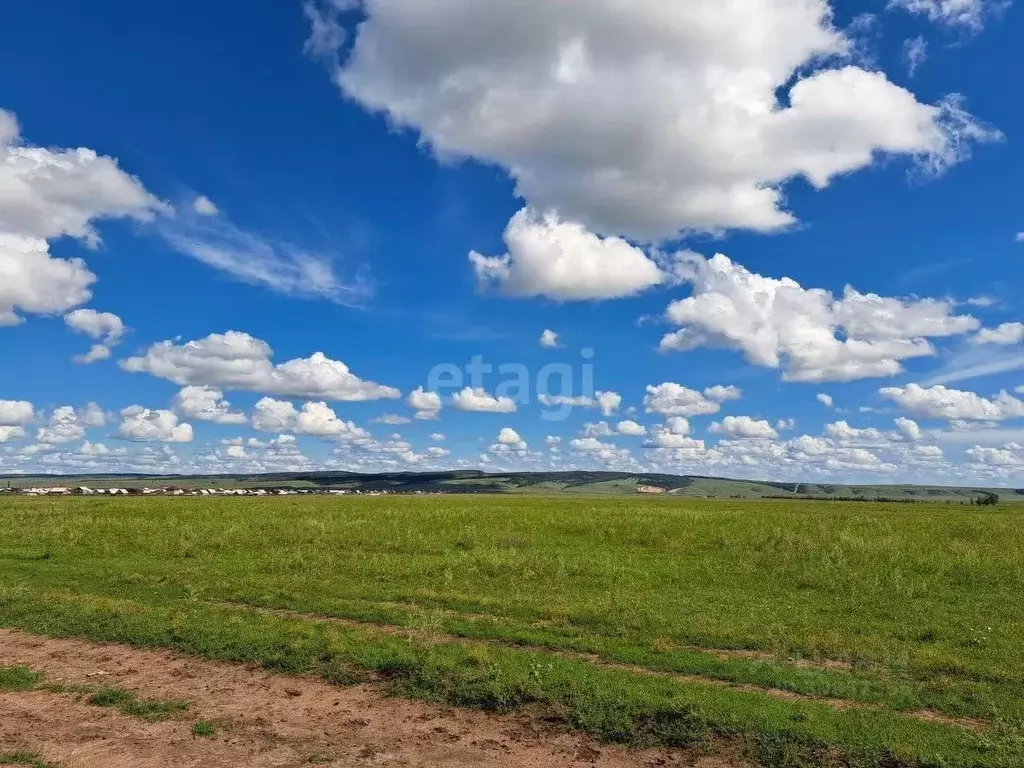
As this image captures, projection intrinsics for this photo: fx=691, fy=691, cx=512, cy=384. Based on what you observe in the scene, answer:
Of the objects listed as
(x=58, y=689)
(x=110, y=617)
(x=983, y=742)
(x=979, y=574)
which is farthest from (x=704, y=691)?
(x=979, y=574)

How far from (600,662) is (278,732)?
6.33 meters

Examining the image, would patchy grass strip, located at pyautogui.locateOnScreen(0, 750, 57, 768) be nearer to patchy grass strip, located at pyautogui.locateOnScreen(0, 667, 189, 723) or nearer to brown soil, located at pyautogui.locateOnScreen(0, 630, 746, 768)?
brown soil, located at pyautogui.locateOnScreen(0, 630, 746, 768)

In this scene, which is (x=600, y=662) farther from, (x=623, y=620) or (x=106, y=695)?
(x=106, y=695)

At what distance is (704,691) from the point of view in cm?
1195

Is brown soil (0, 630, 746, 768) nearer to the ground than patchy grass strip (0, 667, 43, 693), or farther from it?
nearer to the ground

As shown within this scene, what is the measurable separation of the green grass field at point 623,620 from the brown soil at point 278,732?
0.66 meters

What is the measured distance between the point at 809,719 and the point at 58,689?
12.5m

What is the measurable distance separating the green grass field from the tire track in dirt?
7 centimetres

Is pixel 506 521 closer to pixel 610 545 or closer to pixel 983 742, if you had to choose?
pixel 610 545

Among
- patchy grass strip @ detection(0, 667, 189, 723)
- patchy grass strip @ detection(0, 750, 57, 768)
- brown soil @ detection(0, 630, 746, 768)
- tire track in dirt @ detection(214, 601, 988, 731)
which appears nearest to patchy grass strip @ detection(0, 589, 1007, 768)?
tire track in dirt @ detection(214, 601, 988, 731)

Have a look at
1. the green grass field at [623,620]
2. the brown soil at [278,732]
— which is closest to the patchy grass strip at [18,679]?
the brown soil at [278,732]

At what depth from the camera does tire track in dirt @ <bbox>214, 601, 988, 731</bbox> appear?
11.1m

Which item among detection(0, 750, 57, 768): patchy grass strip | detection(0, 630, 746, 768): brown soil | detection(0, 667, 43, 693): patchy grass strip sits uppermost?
detection(0, 667, 43, 693): patchy grass strip

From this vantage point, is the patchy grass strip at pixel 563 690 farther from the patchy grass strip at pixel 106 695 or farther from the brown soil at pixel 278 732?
the patchy grass strip at pixel 106 695
